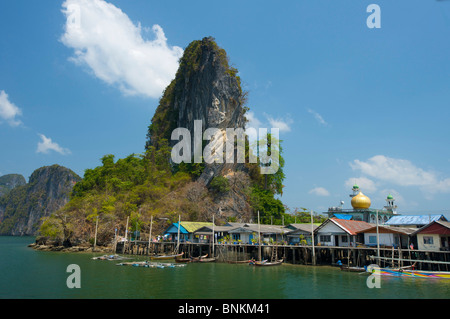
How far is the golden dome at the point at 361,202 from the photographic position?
52.5 metres

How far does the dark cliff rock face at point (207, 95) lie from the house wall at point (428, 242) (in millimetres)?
39164

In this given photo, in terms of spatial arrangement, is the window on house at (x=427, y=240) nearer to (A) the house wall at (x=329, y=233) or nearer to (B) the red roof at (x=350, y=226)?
(B) the red roof at (x=350, y=226)

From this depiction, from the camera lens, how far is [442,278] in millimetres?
27812

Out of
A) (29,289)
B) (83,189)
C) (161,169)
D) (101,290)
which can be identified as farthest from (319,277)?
(83,189)

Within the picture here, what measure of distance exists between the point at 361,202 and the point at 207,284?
3631 centimetres

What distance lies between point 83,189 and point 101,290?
5912 centimetres

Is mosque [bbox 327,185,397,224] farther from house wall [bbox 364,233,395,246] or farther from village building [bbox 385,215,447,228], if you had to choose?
house wall [bbox 364,233,395,246]

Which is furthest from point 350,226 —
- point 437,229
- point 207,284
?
point 207,284

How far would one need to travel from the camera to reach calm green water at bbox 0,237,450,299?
852 inches

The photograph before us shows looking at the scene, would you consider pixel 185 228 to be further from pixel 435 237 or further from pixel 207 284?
pixel 435 237

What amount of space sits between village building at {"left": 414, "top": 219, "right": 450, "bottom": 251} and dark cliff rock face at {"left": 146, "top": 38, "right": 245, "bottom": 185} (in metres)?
39.4

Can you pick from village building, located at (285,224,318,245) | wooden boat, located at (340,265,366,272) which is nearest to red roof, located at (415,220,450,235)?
wooden boat, located at (340,265,366,272)

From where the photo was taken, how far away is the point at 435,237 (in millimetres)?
32812

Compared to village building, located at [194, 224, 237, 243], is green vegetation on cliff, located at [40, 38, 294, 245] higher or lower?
higher
